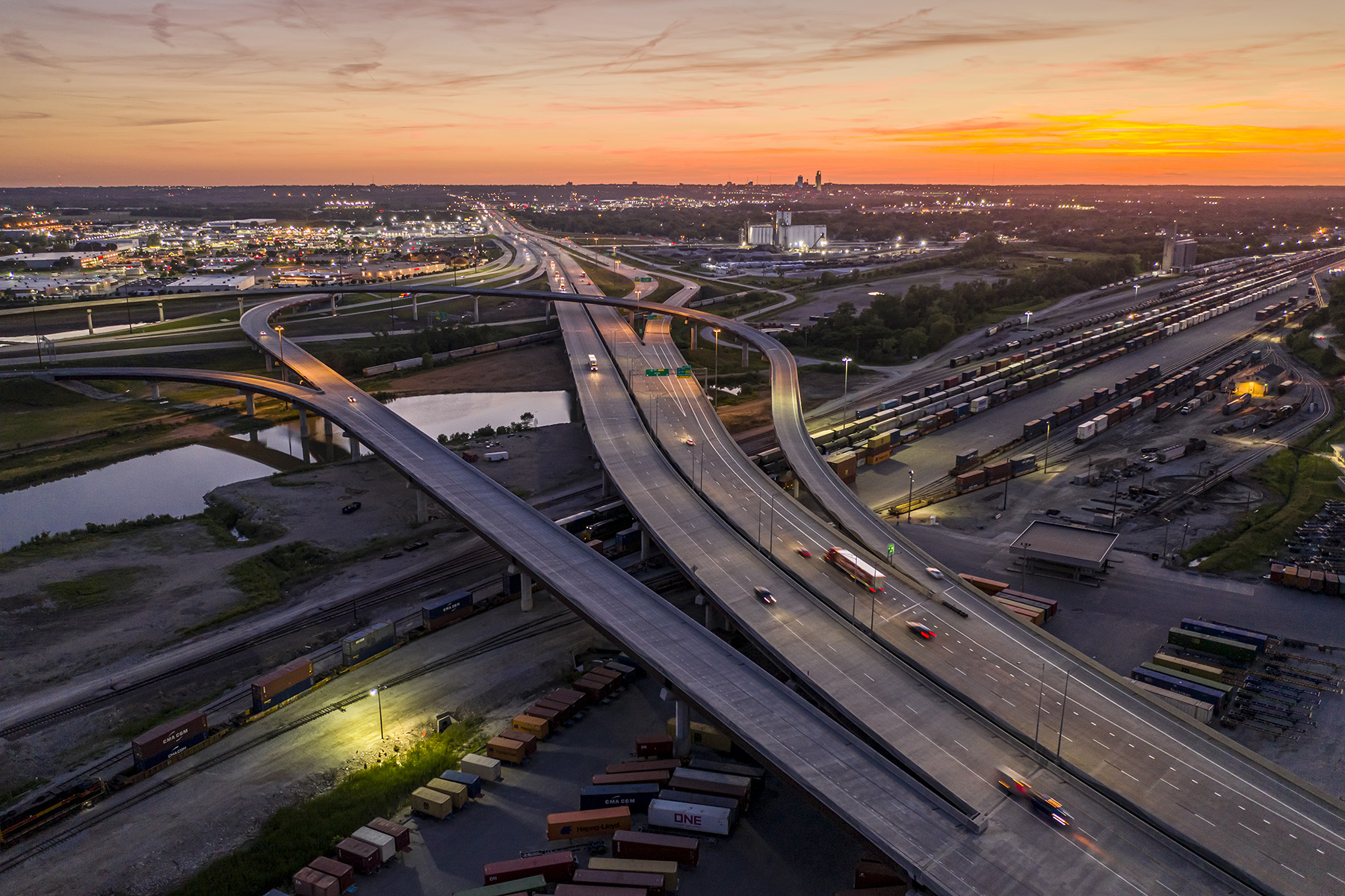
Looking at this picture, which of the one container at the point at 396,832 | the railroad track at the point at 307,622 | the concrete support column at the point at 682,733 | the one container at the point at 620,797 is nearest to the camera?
the one container at the point at 396,832

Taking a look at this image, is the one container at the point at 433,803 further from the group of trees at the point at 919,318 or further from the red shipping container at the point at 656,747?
the group of trees at the point at 919,318

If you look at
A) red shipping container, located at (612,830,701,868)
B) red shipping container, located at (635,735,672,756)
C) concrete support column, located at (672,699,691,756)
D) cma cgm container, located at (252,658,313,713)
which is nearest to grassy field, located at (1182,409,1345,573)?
concrete support column, located at (672,699,691,756)

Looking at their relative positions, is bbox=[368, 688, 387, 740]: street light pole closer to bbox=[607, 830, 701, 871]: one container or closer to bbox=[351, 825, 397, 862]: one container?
bbox=[351, 825, 397, 862]: one container

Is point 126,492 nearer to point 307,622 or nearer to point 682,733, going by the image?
point 307,622

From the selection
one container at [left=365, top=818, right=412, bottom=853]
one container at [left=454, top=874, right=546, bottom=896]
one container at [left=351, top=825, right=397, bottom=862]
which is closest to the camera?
one container at [left=454, top=874, right=546, bottom=896]

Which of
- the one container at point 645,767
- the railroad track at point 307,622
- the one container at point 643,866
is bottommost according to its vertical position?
the one container at point 643,866

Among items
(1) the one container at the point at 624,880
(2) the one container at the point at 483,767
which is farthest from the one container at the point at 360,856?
(1) the one container at the point at 624,880

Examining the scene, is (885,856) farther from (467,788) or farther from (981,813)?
(467,788)
